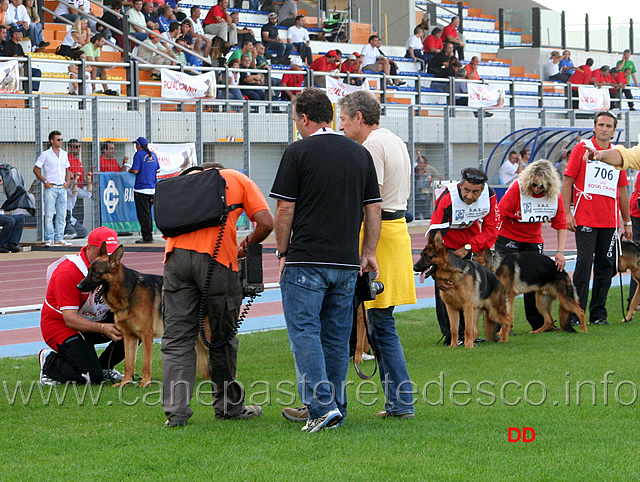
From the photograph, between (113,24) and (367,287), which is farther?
(113,24)

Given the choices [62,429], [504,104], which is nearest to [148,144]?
[504,104]

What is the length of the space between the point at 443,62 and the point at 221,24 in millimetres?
7503

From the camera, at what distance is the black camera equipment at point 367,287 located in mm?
5738

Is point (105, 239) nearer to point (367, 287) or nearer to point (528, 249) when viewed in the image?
point (367, 287)

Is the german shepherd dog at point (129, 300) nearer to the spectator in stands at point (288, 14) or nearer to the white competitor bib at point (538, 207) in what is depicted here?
the white competitor bib at point (538, 207)

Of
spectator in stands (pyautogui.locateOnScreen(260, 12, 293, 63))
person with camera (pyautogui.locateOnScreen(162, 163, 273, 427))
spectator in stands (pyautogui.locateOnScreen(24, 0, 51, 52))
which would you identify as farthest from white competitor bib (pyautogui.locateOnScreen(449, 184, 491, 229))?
spectator in stands (pyautogui.locateOnScreen(260, 12, 293, 63))

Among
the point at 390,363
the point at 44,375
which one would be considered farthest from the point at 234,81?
the point at 390,363

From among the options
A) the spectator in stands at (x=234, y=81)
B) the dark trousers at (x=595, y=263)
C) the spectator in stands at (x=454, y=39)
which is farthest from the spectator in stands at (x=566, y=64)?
the dark trousers at (x=595, y=263)

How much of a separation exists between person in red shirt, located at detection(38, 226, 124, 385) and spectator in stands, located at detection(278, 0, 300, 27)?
76.6 ft

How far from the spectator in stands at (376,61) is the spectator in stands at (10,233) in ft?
42.4

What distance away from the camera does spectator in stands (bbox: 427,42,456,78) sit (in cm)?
2947

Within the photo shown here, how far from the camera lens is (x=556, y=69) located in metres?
36.1

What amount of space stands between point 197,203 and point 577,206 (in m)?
5.84

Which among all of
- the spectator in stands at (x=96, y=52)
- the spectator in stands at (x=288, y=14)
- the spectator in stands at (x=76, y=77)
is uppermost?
the spectator in stands at (x=288, y=14)
